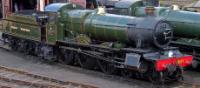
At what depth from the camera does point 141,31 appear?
13305mm

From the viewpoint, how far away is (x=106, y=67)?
49.0ft

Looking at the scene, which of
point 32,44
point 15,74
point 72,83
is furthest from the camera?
point 32,44

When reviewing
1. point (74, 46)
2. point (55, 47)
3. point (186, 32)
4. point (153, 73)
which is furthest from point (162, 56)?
point (55, 47)

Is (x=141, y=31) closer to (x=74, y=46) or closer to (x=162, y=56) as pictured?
(x=162, y=56)

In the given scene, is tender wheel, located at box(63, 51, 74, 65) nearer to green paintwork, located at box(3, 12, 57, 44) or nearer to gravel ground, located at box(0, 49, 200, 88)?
gravel ground, located at box(0, 49, 200, 88)

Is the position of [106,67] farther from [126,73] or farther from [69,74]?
[69,74]

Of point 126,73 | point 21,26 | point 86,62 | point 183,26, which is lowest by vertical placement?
point 126,73

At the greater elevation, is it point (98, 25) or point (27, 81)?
point (98, 25)

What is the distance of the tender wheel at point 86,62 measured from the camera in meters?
15.4

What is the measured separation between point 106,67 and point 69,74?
133 cm

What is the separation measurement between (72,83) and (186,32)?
4.94 meters

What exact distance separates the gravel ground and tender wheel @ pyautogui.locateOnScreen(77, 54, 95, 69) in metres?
0.26

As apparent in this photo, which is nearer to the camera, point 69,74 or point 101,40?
point 69,74

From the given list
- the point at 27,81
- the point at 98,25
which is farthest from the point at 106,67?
the point at 27,81
